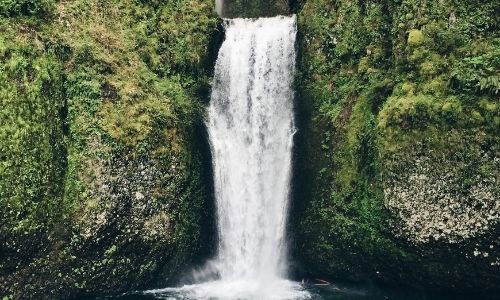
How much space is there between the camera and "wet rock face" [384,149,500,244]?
10.8m

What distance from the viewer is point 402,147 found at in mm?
11812

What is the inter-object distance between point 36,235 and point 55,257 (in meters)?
0.78

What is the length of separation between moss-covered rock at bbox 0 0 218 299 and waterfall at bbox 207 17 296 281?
0.79m

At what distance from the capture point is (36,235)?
11.0 m

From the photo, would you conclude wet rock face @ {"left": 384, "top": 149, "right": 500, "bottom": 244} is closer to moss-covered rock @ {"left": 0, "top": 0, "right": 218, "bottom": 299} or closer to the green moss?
the green moss

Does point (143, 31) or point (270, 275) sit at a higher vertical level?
point (143, 31)

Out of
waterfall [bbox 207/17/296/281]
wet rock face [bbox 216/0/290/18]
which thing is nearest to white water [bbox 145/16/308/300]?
waterfall [bbox 207/17/296/281]

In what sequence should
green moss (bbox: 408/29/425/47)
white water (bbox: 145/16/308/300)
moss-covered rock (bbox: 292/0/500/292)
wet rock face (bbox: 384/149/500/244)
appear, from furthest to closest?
white water (bbox: 145/16/308/300) → green moss (bbox: 408/29/425/47) → moss-covered rock (bbox: 292/0/500/292) → wet rock face (bbox: 384/149/500/244)

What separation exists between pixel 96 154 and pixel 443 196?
8.77 meters

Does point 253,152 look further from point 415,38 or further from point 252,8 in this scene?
point 252,8

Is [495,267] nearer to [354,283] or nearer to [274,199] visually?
[354,283]

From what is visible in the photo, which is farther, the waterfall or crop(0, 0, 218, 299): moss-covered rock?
the waterfall

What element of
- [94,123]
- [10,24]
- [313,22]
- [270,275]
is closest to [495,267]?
[270,275]

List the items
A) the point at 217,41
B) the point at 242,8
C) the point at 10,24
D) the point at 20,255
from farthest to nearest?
the point at 242,8 → the point at 217,41 → the point at 10,24 → the point at 20,255
